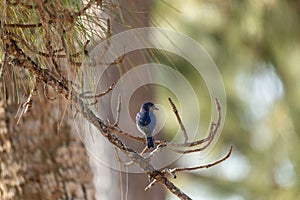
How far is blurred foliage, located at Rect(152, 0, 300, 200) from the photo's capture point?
4.05 metres

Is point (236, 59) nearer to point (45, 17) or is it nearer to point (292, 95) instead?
point (292, 95)

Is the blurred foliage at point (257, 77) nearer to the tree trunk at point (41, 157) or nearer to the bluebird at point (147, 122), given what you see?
the tree trunk at point (41, 157)

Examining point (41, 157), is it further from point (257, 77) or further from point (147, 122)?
point (257, 77)

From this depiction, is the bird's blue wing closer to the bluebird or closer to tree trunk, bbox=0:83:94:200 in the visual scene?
the bluebird

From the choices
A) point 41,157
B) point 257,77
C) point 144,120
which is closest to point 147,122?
point 144,120

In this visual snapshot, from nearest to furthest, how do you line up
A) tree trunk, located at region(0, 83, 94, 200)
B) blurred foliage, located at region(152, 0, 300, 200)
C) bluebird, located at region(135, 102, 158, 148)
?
1. bluebird, located at region(135, 102, 158, 148)
2. tree trunk, located at region(0, 83, 94, 200)
3. blurred foliage, located at region(152, 0, 300, 200)

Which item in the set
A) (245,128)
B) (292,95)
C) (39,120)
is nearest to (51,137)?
(39,120)

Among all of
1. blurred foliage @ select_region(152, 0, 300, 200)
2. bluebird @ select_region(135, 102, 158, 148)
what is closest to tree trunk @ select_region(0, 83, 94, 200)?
bluebird @ select_region(135, 102, 158, 148)

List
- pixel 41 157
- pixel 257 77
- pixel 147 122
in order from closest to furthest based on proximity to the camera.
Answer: pixel 147 122, pixel 41 157, pixel 257 77

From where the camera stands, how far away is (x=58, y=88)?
4.34ft

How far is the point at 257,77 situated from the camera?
4.17 meters

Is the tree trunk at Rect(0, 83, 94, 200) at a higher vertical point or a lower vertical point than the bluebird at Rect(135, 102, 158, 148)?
higher

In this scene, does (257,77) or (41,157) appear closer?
(41,157)

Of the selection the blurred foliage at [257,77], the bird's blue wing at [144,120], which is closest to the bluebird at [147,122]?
the bird's blue wing at [144,120]
